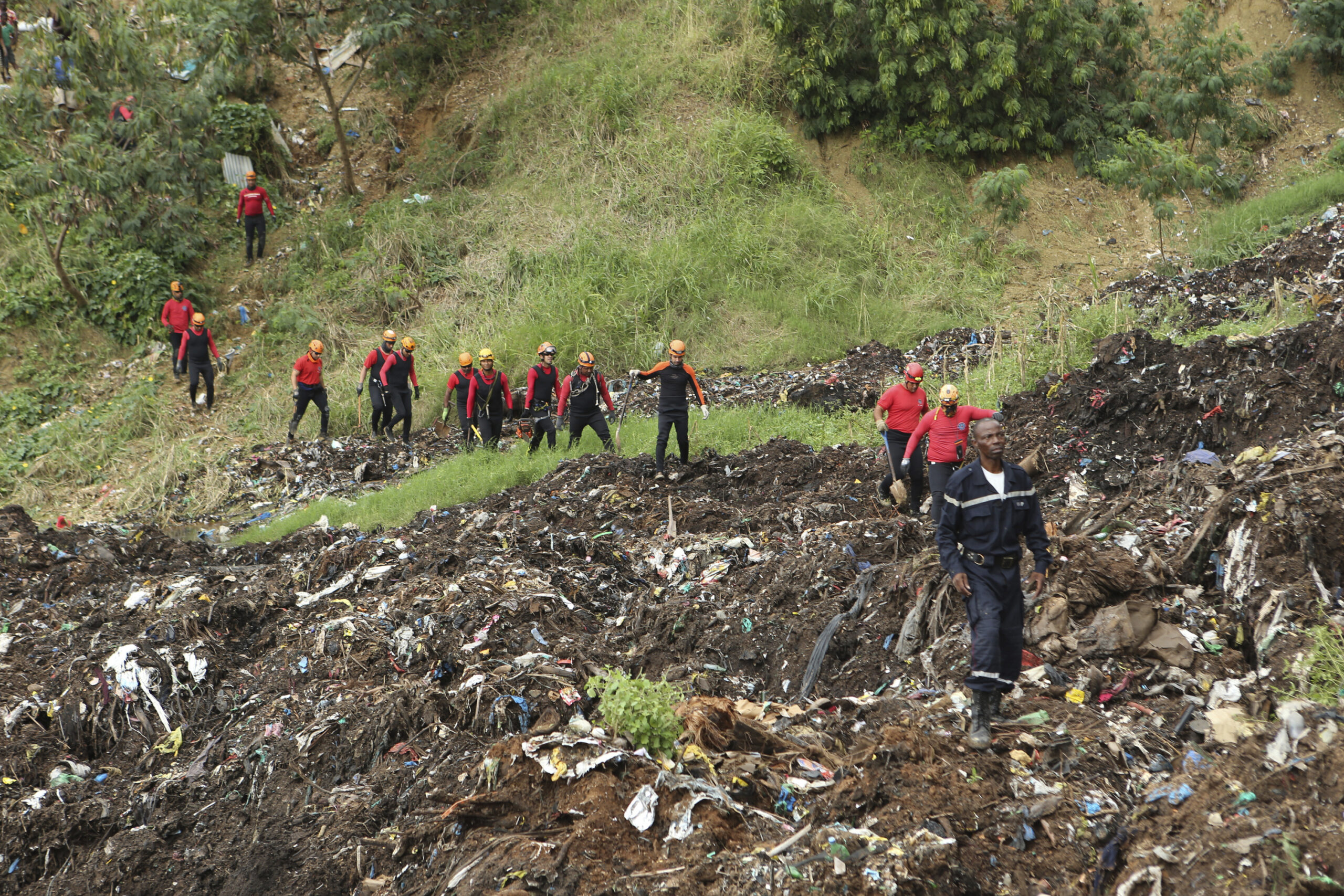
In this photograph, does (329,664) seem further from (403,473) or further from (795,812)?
(403,473)

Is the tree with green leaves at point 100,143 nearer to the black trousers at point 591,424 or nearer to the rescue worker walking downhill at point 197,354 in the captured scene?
the rescue worker walking downhill at point 197,354

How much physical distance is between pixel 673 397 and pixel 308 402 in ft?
21.7

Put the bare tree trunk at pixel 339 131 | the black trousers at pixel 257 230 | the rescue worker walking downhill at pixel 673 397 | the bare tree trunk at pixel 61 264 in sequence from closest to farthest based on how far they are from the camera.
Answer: the rescue worker walking downhill at pixel 673 397
the bare tree trunk at pixel 61 264
the bare tree trunk at pixel 339 131
the black trousers at pixel 257 230

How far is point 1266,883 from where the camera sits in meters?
3.60

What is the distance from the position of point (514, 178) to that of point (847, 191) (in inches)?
267

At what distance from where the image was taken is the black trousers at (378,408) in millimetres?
14664

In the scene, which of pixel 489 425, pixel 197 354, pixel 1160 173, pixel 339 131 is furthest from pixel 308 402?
pixel 1160 173

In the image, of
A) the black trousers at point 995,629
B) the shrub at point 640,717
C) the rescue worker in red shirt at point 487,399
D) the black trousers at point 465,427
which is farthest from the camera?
the black trousers at point 465,427

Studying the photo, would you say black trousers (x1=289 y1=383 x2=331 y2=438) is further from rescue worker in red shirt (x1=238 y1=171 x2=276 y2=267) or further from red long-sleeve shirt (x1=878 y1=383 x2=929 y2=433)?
red long-sleeve shirt (x1=878 y1=383 x2=929 y2=433)

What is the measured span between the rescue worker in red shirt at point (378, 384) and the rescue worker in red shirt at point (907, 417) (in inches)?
315

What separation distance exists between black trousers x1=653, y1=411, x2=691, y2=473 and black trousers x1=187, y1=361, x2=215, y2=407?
27.9 feet

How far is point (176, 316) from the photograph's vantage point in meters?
16.3

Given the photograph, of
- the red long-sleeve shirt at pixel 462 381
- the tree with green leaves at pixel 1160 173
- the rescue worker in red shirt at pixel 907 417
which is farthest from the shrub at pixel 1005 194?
the red long-sleeve shirt at pixel 462 381

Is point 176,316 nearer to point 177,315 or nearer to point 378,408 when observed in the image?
point 177,315
